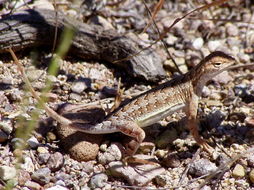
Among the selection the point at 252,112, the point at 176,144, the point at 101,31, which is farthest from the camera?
the point at 101,31

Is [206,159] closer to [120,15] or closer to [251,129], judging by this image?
[251,129]

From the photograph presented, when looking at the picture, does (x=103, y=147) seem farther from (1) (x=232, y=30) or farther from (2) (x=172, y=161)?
(1) (x=232, y=30)

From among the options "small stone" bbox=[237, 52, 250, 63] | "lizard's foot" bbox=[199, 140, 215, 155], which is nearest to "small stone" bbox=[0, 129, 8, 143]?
"lizard's foot" bbox=[199, 140, 215, 155]

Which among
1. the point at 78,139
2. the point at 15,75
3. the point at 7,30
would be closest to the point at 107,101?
the point at 78,139

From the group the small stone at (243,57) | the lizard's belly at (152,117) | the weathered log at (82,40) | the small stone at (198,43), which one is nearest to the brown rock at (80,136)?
the lizard's belly at (152,117)

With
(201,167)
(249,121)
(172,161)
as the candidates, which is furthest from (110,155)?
(249,121)
